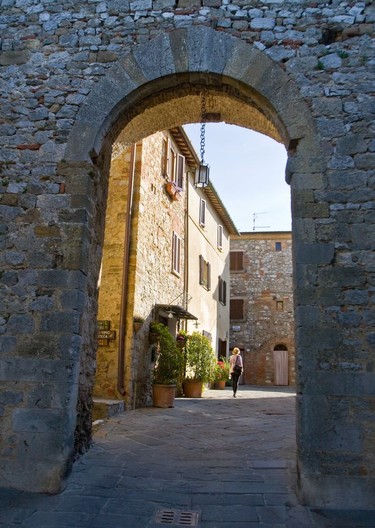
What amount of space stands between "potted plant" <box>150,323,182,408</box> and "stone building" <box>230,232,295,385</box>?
1216 cm

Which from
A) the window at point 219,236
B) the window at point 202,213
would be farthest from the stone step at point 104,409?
the window at point 219,236

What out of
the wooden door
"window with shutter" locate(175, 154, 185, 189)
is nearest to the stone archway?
"window with shutter" locate(175, 154, 185, 189)

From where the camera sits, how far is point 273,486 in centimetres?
375

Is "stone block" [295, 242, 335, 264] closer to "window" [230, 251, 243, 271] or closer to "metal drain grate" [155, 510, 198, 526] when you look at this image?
"metal drain grate" [155, 510, 198, 526]

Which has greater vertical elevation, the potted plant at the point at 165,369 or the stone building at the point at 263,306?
the stone building at the point at 263,306

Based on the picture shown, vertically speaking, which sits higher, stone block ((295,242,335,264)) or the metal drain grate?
stone block ((295,242,335,264))

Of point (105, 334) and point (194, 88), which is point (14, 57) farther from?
point (105, 334)

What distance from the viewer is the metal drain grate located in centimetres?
309

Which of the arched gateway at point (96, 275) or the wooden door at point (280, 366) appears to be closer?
the arched gateway at point (96, 275)

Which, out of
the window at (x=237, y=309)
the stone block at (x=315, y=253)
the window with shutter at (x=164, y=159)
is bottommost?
the stone block at (x=315, y=253)

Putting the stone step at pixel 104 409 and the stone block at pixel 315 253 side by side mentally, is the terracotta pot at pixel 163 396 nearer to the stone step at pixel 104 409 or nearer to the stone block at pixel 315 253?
the stone step at pixel 104 409

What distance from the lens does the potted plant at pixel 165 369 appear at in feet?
28.0

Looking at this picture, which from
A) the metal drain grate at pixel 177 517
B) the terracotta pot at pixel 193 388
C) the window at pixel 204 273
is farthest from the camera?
the window at pixel 204 273

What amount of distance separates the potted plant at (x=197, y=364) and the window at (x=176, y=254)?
179 cm
